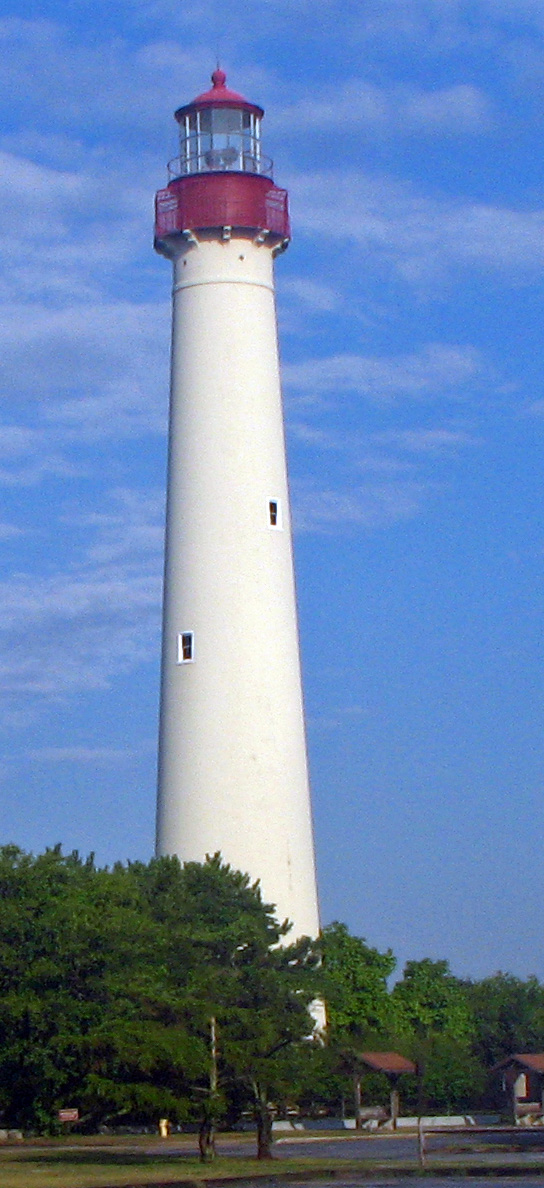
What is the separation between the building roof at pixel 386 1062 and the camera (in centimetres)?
5431

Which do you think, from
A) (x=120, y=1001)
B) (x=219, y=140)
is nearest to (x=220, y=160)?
(x=219, y=140)

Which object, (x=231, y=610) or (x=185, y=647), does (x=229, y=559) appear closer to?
(x=231, y=610)

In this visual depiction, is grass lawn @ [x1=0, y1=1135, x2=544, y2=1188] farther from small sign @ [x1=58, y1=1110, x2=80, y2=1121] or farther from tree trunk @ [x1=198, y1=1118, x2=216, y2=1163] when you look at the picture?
small sign @ [x1=58, y1=1110, x2=80, y2=1121]

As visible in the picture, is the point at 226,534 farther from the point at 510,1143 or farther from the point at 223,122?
the point at 510,1143

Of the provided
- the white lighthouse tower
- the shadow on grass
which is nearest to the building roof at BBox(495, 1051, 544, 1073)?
the white lighthouse tower

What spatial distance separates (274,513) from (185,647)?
183 inches

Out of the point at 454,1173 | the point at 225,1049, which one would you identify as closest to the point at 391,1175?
the point at 454,1173

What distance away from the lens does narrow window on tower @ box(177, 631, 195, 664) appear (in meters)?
56.5

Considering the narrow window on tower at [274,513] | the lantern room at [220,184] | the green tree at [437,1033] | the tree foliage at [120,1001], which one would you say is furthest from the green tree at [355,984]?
the lantern room at [220,184]

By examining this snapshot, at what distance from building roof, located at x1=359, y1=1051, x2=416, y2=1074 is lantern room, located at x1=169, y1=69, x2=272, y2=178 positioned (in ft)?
83.2

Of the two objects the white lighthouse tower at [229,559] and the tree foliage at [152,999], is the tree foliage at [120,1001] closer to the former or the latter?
the tree foliage at [152,999]

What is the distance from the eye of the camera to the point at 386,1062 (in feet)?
179

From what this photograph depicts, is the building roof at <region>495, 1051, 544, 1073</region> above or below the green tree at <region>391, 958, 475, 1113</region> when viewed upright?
below

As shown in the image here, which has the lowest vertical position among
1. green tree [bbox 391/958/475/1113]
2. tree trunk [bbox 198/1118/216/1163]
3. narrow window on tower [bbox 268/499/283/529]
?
tree trunk [bbox 198/1118/216/1163]
